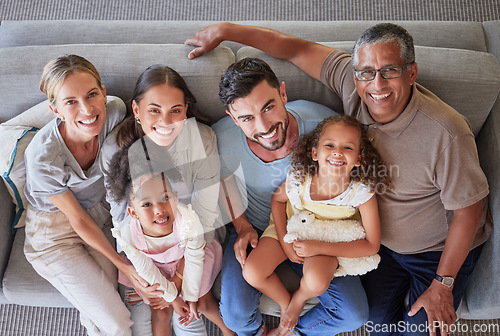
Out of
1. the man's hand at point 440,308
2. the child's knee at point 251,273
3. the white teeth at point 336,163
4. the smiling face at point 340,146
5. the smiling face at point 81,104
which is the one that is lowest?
the man's hand at point 440,308

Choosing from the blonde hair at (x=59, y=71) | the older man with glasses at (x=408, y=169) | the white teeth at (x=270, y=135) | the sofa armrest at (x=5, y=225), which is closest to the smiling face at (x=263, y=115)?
the white teeth at (x=270, y=135)

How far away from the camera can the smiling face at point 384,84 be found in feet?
3.96

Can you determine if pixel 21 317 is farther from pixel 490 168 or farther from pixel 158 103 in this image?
pixel 490 168

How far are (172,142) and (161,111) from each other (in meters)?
0.13

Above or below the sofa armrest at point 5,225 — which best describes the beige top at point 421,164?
above

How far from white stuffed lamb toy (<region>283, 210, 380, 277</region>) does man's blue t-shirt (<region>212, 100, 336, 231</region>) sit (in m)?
0.14

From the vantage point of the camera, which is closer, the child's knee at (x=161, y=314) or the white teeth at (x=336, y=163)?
the white teeth at (x=336, y=163)

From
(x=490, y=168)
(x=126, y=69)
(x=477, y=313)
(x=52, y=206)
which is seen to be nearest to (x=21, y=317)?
(x=52, y=206)

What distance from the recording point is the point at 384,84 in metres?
1.23

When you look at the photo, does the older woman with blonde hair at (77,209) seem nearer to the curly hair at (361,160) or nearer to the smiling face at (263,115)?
the smiling face at (263,115)

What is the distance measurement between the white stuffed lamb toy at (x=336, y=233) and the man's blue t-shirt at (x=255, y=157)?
0.14 meters

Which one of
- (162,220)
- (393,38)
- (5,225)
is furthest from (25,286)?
(393,38)

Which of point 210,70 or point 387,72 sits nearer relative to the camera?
point 387,72

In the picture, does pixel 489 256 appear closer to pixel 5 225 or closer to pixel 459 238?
pixel 459 238
